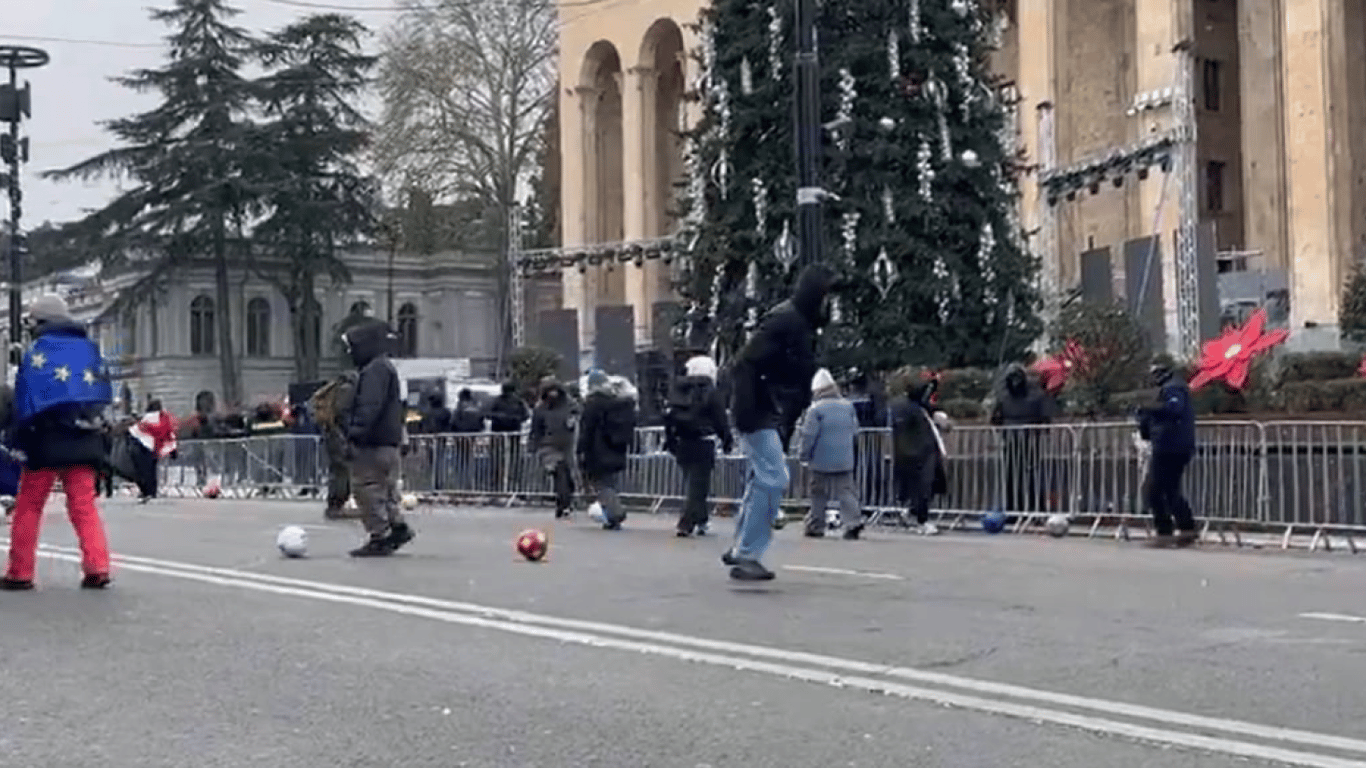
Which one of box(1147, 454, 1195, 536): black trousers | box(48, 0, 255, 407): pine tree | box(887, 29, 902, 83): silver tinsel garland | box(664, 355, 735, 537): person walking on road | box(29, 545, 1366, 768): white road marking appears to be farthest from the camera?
box(48, 0, 255, 407): pine tree

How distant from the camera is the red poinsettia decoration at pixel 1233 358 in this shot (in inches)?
868

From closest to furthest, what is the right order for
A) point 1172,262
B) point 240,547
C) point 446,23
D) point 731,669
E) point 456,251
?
point 731,669 → point 240,547 → point 1172,262 → point 446,23 → point 456,251

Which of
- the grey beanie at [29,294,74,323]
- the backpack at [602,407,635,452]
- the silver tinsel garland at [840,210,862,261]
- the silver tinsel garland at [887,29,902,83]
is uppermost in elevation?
the silver tinsel garland at [887,29,902,83]

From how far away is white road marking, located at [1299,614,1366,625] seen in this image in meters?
10.6

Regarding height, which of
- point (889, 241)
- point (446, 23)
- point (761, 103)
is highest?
point (446, 23)

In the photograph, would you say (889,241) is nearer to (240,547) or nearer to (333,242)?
(240,547)

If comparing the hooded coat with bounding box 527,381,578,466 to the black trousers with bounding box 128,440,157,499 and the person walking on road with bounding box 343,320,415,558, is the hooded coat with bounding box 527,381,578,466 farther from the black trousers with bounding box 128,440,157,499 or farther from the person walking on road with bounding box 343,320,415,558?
the person walking on road with bounding box 343,320,415,558

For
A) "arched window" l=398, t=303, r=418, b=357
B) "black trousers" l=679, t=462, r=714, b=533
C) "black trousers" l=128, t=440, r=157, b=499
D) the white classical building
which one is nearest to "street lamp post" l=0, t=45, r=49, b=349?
"black trousers" l=128, t=440, r=157, b=499

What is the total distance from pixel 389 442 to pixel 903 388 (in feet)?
23.4

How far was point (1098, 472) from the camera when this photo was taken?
62.7 feet

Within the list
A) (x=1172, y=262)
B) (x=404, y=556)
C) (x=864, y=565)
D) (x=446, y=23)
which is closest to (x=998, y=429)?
(x=864, y=565)

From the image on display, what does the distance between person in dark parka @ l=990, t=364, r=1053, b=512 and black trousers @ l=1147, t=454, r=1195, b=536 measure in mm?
2421

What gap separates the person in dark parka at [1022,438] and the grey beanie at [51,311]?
10697 mm

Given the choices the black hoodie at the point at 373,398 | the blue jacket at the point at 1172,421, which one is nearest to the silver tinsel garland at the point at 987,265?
the blue jacket at the point at 1172,421
